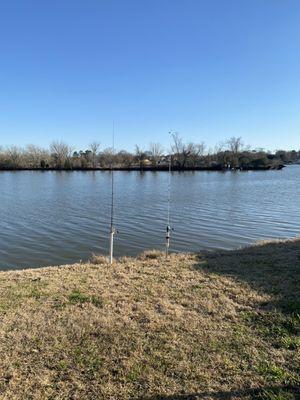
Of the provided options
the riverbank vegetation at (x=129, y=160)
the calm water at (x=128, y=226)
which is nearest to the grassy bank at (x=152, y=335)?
the calm water at (x=128, y=226)

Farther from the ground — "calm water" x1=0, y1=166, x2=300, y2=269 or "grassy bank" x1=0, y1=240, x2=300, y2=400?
"grassy bank" x1=0, y1=240, x2=300, y2=400

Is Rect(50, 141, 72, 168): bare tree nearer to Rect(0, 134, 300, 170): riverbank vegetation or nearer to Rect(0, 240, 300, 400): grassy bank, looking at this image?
Rect(0, 134, 300, 170): riverbank vegetation

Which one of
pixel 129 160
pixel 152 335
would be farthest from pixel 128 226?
pixel 129 160

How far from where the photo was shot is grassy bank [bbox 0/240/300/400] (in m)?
3.54

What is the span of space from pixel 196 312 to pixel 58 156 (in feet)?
324

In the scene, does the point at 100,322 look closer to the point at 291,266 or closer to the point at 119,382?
the point at 119,382

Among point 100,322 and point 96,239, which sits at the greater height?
point 100,322

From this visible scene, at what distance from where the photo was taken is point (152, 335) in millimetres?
4539

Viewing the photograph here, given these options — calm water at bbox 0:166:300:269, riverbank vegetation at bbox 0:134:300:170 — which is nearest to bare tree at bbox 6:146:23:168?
riverbank vegetation at bbox 0:134:300:170

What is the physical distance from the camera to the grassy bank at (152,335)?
3545 mm

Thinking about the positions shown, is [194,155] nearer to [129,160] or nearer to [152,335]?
[129,160]

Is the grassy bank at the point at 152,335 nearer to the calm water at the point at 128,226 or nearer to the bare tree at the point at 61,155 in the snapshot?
the calm water at the point at 128,226

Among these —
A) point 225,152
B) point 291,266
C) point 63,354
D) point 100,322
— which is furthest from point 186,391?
point 225,152

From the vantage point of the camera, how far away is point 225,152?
108250mm
